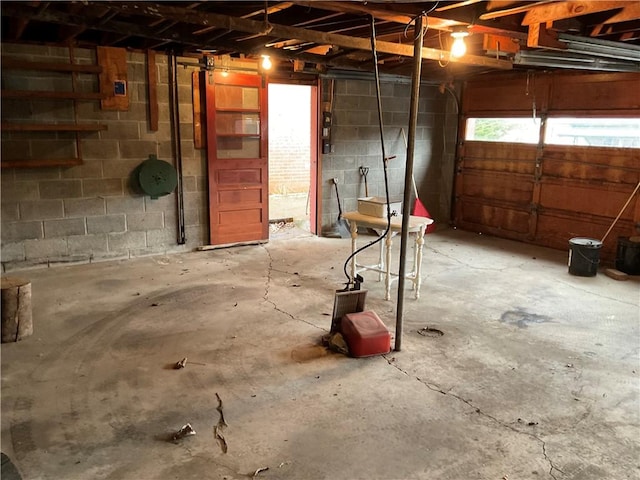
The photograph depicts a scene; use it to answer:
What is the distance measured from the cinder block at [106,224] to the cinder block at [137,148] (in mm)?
708

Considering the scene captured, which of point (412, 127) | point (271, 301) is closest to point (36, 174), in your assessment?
point (271, 301)

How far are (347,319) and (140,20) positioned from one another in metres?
3.20

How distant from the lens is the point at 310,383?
10.2 feet

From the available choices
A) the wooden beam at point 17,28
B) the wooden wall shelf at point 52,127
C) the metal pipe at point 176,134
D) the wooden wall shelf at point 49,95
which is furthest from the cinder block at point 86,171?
the wooden beam at point 17,28

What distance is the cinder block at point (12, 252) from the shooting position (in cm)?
519

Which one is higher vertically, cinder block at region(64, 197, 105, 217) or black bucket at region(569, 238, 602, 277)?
cinder block at region(64, 197, 105, 217)

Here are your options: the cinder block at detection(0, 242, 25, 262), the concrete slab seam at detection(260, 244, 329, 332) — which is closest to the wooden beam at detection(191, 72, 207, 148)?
the concrete slab seam at detection(260, 244, 329, 332)

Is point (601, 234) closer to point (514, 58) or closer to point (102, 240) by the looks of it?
point (514, 58)

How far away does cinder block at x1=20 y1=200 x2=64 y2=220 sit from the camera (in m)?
5.25

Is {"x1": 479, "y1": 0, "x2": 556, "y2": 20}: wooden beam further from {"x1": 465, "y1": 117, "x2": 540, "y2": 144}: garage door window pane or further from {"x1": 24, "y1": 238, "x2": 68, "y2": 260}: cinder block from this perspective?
{"x1": 24, "y1": 238, "x2": 68, "y2": 260}: cinder block

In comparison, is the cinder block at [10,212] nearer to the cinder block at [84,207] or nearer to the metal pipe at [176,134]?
the cinder block at [84,207]

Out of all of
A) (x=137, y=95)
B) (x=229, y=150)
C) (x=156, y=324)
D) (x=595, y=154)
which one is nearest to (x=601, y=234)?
(x=595, y=154)

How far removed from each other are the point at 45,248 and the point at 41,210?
0.41 meters

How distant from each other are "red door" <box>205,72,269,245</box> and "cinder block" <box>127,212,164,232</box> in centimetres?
63
